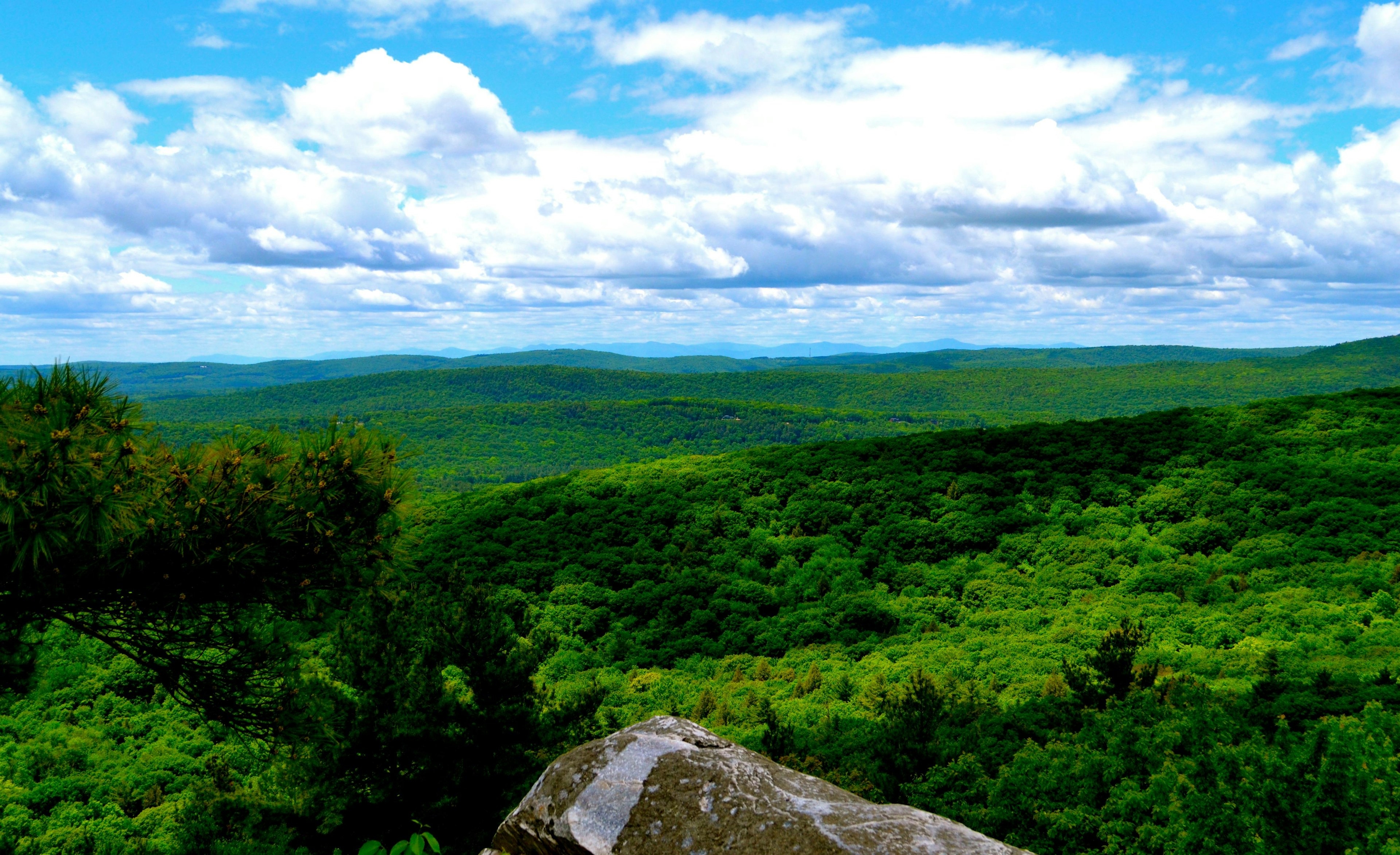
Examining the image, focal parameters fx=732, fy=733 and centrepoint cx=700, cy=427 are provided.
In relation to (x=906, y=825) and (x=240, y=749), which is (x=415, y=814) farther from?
(x=906, y=825)

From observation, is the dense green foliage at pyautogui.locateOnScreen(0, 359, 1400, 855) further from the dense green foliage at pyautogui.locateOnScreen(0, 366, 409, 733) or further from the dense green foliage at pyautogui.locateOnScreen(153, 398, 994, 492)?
the dense green foliage at pyautogui.locateOnScreen(153, 398, 994, 492)

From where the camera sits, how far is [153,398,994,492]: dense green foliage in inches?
5694

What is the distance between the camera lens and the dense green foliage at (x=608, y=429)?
14462 cm

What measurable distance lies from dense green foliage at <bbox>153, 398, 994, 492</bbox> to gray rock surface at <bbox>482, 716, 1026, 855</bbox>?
126 meters

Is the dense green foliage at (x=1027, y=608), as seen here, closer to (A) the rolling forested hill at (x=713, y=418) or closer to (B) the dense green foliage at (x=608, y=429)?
(A) the rolling forested hill at (x=713, y=418)

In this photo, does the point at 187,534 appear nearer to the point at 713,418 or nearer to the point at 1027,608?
the point at 1027,608

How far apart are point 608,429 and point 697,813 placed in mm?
168896

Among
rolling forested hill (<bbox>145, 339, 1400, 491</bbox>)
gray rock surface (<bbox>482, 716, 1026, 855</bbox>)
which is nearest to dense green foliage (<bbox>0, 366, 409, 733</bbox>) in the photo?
gray rock surface (<bbox>482, 716, 1026, 855</bbox>)

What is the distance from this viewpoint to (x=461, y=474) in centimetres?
12500

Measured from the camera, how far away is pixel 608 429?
566ft

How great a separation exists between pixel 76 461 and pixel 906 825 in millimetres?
6682

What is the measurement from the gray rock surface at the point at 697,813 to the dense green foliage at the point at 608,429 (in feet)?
414

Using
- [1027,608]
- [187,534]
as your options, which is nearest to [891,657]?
[1027,608]

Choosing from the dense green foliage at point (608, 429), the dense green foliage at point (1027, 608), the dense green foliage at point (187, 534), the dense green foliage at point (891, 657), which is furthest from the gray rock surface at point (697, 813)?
the dense green foliage at point (608, 429)
